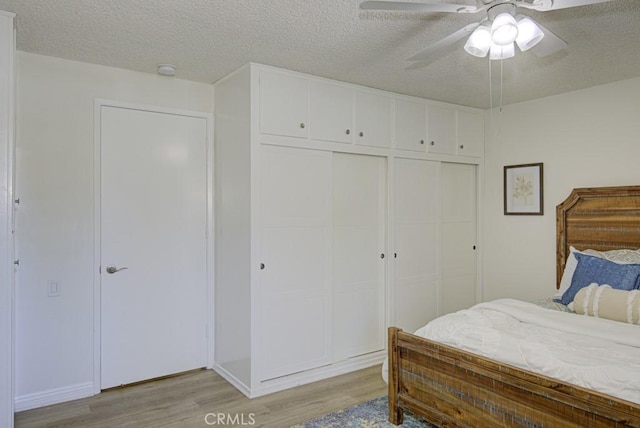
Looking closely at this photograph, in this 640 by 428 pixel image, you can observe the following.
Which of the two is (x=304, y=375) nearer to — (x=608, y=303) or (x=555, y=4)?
(x=608, y=303)

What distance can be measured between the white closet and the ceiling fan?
1.43 meters

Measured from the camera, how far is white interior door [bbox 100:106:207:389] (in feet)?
10.7

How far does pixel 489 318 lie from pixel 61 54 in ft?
10.9

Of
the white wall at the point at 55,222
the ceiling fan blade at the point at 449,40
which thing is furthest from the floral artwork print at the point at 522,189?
the white wall at the point at 55,222

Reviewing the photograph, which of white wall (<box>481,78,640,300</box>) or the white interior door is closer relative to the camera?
the white interior door

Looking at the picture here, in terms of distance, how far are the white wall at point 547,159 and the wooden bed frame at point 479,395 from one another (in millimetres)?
727

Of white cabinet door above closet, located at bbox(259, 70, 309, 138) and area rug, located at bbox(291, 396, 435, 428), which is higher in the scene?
white cabinet door above closet, located at bbox(259, 70, 309, 138)

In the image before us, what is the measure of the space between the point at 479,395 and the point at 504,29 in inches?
69.5

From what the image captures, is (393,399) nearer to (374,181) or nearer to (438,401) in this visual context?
(438,401)

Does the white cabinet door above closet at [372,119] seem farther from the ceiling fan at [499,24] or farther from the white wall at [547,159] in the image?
the ceiling fan at [499,24]

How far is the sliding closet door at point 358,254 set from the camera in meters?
3.64

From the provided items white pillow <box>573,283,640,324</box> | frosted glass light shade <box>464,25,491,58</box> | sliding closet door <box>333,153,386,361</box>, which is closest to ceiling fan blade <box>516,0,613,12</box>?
frosted glass light shade <box>464,25,491,58</box>

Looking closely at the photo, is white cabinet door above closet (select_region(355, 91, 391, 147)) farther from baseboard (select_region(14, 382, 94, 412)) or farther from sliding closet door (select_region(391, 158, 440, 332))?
baseboard (select_region(14, 382, 94, 412))
